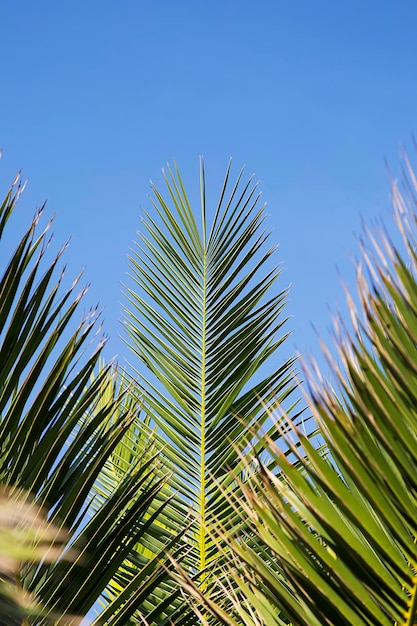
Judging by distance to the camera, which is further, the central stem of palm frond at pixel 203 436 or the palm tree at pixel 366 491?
the central stem of palm frond at pixel 203 436

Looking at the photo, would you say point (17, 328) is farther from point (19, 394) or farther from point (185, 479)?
point (185, 479)

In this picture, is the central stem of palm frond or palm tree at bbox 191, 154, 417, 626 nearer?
palm tree at bbox 191, 154, 417, 626

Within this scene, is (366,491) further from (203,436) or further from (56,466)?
(203,436)

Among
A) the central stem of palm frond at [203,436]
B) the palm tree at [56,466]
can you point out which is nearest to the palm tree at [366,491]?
the palm tree at [56,466]

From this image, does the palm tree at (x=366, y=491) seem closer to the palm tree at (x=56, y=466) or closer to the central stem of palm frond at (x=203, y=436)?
the palm tree at (x=56, y=466)

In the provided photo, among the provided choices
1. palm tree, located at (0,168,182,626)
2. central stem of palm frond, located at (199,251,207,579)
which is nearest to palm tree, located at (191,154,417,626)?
palm tree, located at (0,168,182,626)

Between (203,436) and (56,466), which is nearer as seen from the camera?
(56,466)

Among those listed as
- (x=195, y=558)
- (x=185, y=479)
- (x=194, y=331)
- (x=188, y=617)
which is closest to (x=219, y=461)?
(x=185, y=479)

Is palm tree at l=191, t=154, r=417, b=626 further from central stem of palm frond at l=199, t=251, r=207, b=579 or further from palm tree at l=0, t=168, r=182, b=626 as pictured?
central stem of palm frond at l=199, t=251, r=207, b=579

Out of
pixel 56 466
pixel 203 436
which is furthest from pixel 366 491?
pixel 203 436

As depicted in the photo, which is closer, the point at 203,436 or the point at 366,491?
the point at 366,491

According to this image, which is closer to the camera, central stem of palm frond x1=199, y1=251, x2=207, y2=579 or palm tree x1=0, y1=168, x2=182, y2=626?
palm tree x1=0, y1=168, x2=182, y2=626

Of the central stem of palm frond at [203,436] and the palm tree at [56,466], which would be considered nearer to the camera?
the palm tree at [56,466]

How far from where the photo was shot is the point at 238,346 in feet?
9.59
